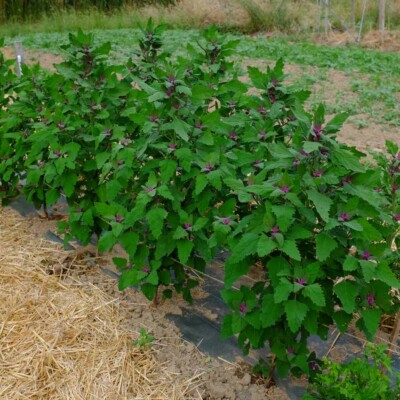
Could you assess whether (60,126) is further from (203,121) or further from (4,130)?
(203,121)

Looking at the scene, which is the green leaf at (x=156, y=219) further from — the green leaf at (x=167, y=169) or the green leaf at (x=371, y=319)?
the green leaf at (x=371, y=319)

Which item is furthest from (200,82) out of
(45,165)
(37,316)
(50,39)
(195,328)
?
(50,39)

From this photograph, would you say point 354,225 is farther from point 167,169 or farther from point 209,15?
point 209,15

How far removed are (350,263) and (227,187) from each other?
917 millimetres

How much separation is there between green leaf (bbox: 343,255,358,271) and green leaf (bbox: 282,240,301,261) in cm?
17

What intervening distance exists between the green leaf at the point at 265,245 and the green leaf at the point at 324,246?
162mm

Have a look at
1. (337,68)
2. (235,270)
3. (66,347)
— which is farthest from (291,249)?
(337,68)

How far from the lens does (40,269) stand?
135 inches

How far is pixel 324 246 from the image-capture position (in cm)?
203

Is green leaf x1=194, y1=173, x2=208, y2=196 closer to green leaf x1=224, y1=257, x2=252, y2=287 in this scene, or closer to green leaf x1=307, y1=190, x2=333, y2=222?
green leaf x1=224, y1=257, x2=252, y2=287

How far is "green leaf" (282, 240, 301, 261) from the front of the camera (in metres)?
2.02

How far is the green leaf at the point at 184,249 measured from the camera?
2.59 metres

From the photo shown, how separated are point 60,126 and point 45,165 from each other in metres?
0.28

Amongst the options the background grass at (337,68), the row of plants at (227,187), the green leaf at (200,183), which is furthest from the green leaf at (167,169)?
the background grass at (337,68)
